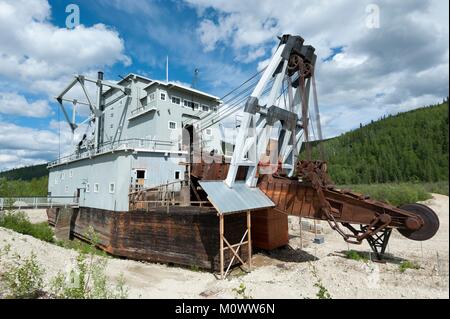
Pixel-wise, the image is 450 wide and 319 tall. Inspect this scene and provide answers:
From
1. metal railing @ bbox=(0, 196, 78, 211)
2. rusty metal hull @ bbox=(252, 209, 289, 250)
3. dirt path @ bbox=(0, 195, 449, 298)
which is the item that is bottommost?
dirt path @ bbox=(0, 195, 449, 298)

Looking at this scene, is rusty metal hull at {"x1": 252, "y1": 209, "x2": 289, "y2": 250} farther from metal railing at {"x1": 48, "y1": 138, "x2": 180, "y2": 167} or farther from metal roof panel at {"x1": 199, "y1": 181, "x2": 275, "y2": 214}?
metal railing at {"x1": 48, "y1": 138, "x2": 180, "y2": 167}

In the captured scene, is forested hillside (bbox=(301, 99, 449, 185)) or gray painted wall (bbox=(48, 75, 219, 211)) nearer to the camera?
gray painted wall (bbox=(48, 75, 219, 211))

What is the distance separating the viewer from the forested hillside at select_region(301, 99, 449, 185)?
86.3m

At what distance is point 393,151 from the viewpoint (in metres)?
105

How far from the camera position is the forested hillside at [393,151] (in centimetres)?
8631

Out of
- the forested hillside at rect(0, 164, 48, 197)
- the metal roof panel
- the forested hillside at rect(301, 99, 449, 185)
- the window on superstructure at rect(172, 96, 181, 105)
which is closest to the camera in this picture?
the metal roof panel

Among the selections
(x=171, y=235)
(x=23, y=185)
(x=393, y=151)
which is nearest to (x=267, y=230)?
(x=171, y=235)

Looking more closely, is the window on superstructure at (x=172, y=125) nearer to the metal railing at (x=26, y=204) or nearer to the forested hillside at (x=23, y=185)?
the metal railing at (x=26, y=204)

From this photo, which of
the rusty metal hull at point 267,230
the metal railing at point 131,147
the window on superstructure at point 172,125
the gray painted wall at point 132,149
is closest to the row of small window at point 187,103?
the gray painted wall at point 132,149

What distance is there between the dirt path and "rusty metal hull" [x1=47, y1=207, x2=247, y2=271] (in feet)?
2.23

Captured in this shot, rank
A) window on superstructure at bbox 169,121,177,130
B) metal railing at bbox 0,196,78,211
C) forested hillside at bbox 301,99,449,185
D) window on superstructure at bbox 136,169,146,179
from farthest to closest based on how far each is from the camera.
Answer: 1. forested hillside at bbox 301,99,449,185
2. window on superstructure at bbox 169,121,177,130
3. metal railing at bbox 0,196,78,211
4. window on superstructure at bbox 136,169,146,179

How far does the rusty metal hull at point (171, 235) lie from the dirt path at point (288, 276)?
0.68m

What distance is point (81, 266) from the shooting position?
6.42 m

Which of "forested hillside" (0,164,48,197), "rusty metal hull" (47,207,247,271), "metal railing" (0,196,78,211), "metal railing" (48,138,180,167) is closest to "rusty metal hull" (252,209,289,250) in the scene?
"rusty metal hull" (47,207,247,271)
